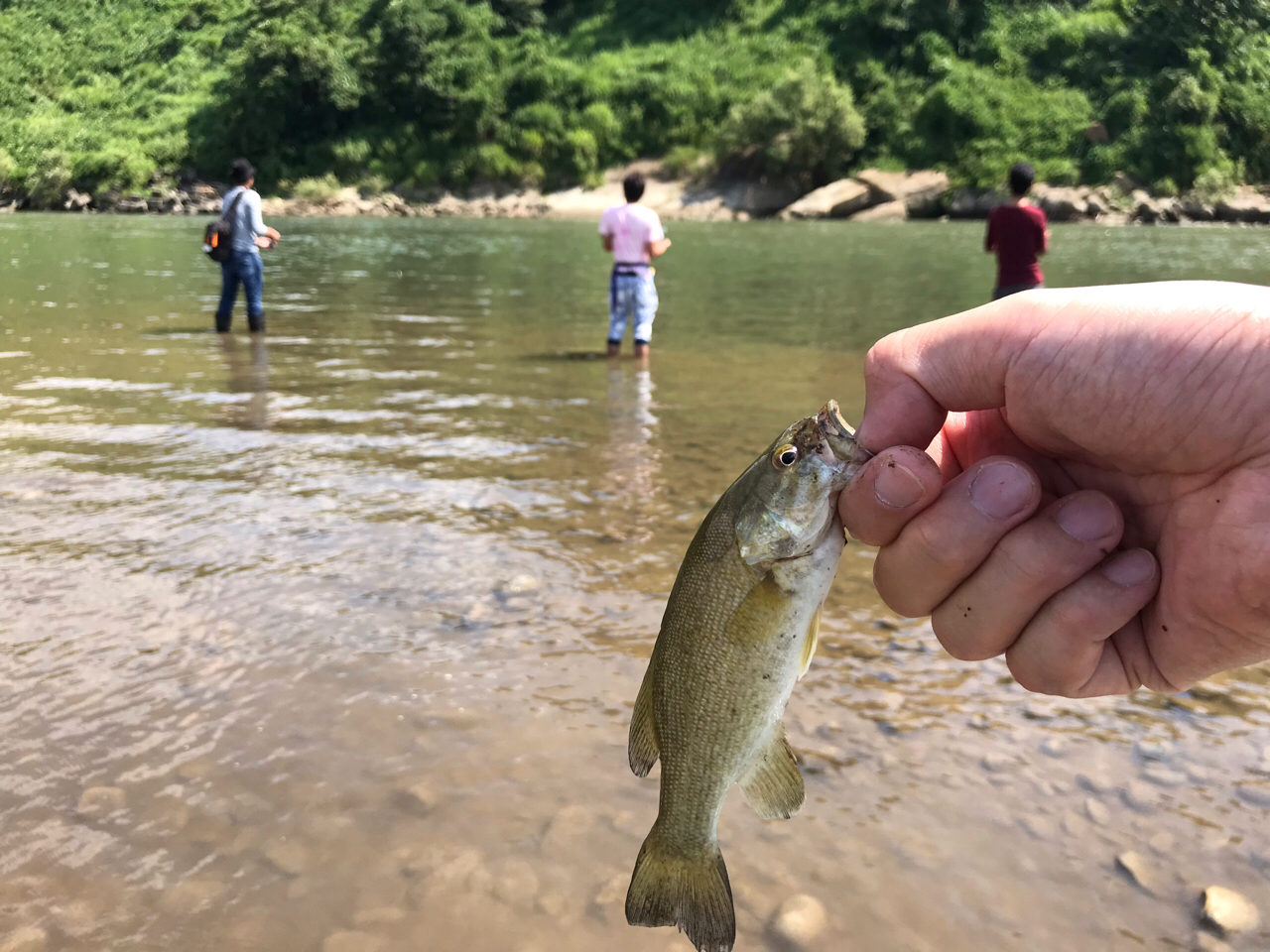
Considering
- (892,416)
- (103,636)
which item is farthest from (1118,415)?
(103,636)

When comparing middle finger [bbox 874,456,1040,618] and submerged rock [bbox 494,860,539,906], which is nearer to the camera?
middle finger [bbox 874,456,1040,618]

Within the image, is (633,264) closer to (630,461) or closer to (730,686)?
(630,461)

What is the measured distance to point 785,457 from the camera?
223 centimetres

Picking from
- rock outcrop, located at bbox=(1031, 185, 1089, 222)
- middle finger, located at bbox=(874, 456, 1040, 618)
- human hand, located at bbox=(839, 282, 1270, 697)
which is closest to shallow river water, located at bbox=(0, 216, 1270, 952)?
human hand, located at bbox=(839, 282, 1270, 697)

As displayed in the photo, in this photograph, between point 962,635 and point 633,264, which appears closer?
point 962,635

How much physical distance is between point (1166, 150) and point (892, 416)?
7002cm

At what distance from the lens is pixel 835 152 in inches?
2469

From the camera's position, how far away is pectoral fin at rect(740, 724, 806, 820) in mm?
2408

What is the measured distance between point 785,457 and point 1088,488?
2.72 ft

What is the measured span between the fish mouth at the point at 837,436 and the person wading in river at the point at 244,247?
522 inches

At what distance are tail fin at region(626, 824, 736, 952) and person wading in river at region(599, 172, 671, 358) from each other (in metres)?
10.9

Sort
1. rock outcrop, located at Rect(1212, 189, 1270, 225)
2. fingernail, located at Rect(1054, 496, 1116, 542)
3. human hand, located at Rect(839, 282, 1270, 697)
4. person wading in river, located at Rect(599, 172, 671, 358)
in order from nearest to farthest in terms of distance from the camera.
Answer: human hand, located at Rect(839, 282, 1270, 697), fingernail, located at Rect(1054, 496, 1116, 542), person wading in river, located at Rect(599, 172, 671, 358), rock outcrop, located at Rect(1212, 189, 1270, 225)

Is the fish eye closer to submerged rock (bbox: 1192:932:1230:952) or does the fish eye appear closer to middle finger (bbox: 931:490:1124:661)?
middle finger (bbox: 931:490:1124:661)

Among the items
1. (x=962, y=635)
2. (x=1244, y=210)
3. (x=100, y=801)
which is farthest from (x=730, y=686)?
(x=1244, y=210)
